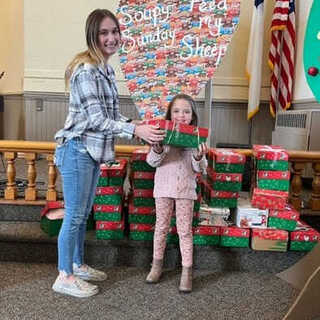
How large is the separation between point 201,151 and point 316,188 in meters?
1.05

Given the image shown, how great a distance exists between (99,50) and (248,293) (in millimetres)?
1428

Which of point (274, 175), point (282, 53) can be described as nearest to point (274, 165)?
point (274, 175)

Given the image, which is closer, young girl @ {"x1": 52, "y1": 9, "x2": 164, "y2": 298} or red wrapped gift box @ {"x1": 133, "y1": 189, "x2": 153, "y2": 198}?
young girl @ {"x1": 52, "y1": 9, "x2": 164, "y2": 298}

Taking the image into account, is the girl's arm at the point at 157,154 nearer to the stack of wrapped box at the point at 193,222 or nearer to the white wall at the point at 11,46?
the stack of wrapped box at the point at 193,222

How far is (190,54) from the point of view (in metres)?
2.96

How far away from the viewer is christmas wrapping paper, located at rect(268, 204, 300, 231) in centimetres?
220

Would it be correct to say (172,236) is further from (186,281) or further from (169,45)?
(169,45)

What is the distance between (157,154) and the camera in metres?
1.97

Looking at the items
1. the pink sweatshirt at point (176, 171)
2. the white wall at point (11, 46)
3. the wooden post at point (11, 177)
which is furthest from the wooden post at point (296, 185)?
the white wall at point (11, 46)

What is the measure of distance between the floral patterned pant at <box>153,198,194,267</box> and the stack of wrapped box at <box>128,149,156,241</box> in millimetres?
224

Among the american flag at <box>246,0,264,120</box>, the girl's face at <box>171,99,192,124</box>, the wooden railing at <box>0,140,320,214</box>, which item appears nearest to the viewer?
the girl's face at <box>171,99,192,124</box>

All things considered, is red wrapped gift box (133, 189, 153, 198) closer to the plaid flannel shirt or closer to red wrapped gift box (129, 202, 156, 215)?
red wrapped gift box (129, 202, 156, 215)

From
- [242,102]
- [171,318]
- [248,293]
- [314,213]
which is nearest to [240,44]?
[242,102]

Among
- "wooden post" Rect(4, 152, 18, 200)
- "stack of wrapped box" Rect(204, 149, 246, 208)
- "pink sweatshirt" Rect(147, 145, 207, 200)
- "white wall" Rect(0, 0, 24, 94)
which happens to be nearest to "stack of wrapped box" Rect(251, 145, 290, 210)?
"stack of wrapped box" Rect(204, 149, 246, 208)
